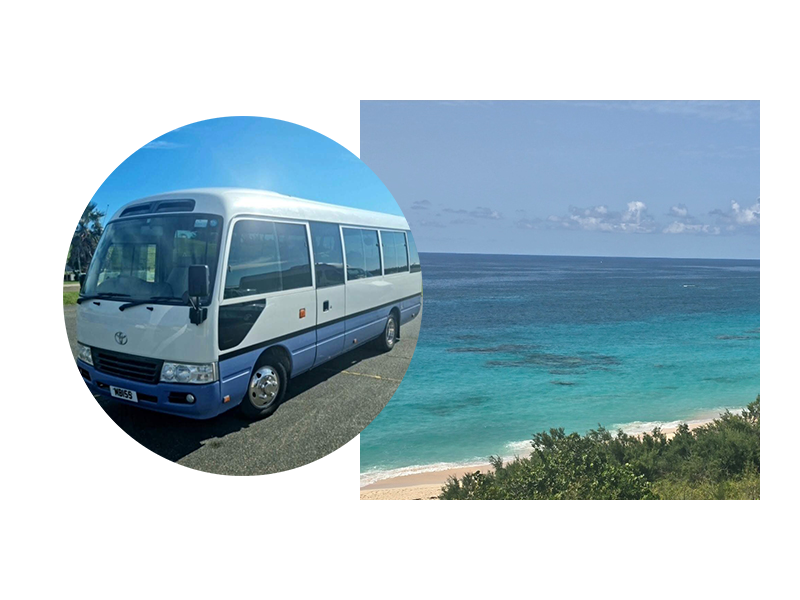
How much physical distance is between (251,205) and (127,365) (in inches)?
57.1

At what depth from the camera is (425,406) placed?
82.0ft

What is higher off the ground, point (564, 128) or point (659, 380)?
point (564, 128)

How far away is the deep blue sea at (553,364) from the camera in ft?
66.4

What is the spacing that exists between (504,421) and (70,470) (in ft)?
69.7

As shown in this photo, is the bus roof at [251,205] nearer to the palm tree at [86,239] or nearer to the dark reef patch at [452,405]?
the palm tree at [86,239]

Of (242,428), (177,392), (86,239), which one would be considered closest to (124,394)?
(177,392)

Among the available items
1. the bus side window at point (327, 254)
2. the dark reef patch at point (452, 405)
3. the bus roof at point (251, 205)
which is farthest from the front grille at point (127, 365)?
the dark reef patch at point (452, 405)

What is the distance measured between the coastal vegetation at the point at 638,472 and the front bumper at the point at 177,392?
15.0 feet

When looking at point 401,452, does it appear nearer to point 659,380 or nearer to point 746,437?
point 746,437

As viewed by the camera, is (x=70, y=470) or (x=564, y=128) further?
(x=564, y=128)

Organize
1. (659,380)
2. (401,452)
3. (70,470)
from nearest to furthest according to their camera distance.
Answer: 1. (70,470)
2. (401,452)
3. (659,380)

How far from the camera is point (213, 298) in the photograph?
4.02 m

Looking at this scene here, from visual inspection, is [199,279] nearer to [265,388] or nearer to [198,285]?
[198,285]

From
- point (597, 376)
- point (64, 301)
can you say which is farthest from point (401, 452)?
point (597, 376)
